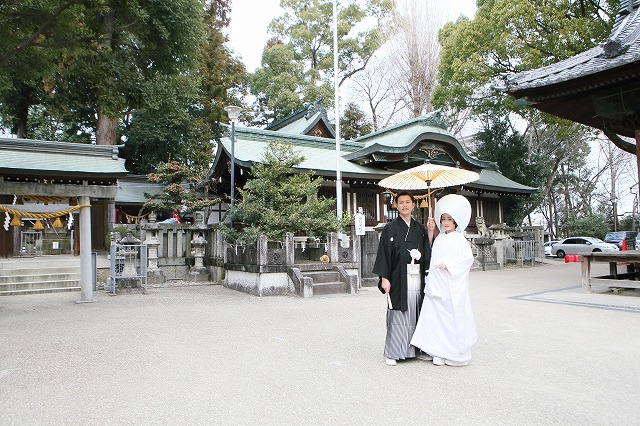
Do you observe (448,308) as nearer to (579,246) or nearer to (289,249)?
(289,249)

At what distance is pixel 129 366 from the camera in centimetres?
518

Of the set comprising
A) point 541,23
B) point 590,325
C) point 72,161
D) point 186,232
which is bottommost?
point 590,325

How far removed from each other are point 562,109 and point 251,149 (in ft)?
34.6

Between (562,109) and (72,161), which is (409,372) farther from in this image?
(72,161)

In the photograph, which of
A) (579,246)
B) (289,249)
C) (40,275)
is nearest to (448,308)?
(289,249)

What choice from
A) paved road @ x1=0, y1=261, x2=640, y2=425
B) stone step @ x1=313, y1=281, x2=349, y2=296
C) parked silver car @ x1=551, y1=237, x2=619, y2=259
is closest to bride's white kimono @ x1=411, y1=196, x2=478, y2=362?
paved road @ x1=0, y1=261, x2=640, y2=425

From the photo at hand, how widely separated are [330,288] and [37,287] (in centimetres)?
878

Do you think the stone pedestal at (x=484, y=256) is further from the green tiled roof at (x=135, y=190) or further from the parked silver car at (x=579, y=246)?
the green tiled roof at (x=135, y=190)

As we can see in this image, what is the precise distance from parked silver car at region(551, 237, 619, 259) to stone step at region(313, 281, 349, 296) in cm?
2135

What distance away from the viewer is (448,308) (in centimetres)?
516

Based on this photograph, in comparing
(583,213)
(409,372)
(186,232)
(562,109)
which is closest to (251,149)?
(186,232)

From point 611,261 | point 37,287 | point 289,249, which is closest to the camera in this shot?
point 611,261

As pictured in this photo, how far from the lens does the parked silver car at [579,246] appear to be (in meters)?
27.7

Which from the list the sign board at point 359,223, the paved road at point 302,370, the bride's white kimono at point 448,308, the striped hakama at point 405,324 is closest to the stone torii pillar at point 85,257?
the paved road at point 302,370
